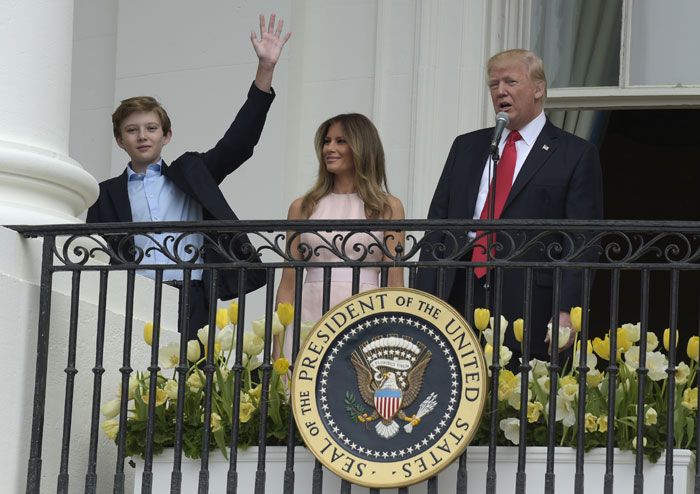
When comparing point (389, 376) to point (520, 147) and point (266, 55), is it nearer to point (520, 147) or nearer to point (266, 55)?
point (520, 147)

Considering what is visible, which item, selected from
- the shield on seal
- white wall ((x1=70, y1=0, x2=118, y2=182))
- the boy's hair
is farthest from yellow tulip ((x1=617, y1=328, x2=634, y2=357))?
white wall ((x1=70, y1=0, x2=118, y2=182))

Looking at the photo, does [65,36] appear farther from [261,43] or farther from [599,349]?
[599,349]

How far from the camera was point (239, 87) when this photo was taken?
9.65 m

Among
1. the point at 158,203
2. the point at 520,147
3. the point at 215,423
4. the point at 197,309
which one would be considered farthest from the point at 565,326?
the point at 158,203

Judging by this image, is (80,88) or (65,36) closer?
(65,36)

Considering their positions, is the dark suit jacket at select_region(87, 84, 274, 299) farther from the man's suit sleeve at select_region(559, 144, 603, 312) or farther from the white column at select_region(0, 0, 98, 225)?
→ the man's suit sleeve at select_region(559, 144, 603, 312)

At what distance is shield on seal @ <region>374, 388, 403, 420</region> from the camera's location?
6.20m

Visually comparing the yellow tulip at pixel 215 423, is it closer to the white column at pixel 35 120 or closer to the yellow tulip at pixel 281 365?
the yellow tulip at pixel 281 365

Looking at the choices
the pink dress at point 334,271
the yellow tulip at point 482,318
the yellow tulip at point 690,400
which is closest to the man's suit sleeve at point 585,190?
the pink dress at point 334,271

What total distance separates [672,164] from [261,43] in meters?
7.63

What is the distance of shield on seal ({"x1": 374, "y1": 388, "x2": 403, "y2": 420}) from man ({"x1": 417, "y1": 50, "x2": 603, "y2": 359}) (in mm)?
885

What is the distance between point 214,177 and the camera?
7.84m

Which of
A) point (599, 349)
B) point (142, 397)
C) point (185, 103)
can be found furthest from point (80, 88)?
point (599, 349)

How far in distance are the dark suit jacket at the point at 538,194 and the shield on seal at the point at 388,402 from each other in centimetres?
96
